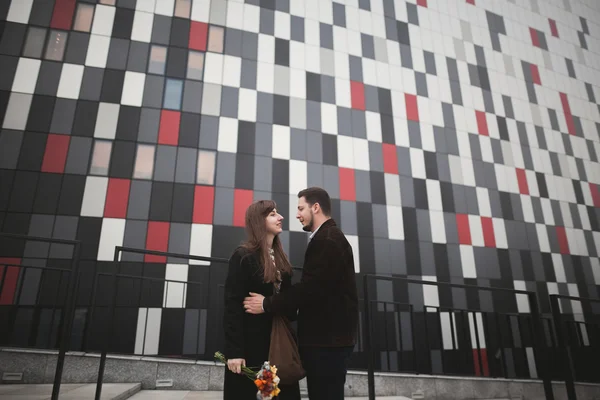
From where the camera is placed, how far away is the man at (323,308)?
1.52 m

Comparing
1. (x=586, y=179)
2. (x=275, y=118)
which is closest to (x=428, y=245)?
(x=275, y=118)

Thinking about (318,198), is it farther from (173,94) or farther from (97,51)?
(97,51)

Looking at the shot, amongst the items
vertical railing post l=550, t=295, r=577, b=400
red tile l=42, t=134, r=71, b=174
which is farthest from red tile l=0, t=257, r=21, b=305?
vertical railing post l=550, t=295, r=577, b=400

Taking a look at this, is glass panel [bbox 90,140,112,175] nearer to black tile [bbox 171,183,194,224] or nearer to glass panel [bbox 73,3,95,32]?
black tile [bbox 171,183,194,224]

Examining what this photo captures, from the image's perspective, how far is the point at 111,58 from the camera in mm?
5773

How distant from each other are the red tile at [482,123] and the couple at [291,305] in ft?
25.2

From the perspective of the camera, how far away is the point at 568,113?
9266 mm

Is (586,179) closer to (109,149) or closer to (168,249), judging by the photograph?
(168,249)

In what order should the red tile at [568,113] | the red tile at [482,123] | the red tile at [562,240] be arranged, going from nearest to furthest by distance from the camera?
the red tile at [562,240] < the red tile at [482,123] < the red tile at [568,113]

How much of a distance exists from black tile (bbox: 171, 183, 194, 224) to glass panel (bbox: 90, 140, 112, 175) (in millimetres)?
1097

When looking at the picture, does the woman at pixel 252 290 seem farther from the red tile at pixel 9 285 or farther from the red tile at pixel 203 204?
the red tile at pixel 9 285

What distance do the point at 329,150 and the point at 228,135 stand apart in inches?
76.3

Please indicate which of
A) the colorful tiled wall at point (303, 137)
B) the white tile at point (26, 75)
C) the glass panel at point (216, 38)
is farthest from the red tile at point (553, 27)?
the white tile at point (26, 75)

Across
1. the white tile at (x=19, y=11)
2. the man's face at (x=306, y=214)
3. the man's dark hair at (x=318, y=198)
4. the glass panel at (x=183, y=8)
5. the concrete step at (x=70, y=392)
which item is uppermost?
the glass panel at (x=183, y=8)
